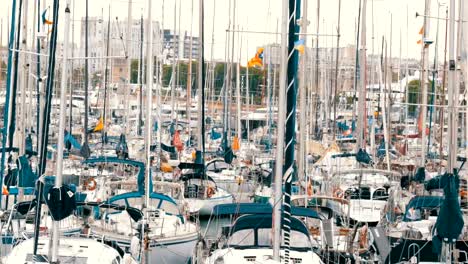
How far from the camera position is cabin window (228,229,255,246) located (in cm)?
1269

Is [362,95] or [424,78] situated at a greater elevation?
[424,78]

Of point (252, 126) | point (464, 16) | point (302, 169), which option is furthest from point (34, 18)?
point (252, 126)

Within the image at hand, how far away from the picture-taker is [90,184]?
20.1 meters

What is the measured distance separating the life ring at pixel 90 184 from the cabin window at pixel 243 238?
7387 millimetres

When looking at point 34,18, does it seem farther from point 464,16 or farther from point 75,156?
point 464,16

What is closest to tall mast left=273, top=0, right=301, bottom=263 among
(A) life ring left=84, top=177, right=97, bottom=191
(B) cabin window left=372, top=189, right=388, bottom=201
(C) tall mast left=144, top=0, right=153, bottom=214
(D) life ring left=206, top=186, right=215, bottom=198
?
(C) tall mast left=144, top=0, right=153, bottom=214

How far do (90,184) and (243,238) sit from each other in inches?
315

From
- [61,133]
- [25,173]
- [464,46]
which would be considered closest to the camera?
[61,133]

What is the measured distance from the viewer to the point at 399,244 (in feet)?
43.2

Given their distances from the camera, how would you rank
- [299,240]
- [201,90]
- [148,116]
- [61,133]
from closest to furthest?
[61,133] → [299,240] → [148,116] → [201,90]

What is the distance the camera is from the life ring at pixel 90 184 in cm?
1972

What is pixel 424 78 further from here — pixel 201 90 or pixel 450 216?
pixel 450 216

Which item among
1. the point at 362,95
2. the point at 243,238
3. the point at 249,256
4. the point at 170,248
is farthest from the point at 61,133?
the point at 362,95

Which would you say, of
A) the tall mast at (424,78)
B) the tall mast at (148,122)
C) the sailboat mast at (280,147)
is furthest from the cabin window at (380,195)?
the sailboat mast at (280,147)
